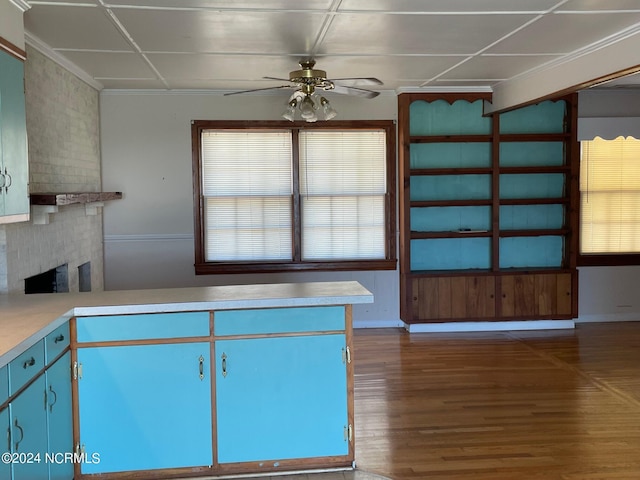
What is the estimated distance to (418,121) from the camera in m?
6.81

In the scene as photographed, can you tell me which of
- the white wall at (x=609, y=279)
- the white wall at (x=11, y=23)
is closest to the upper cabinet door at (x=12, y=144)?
the white wall at (x=11, y=23)

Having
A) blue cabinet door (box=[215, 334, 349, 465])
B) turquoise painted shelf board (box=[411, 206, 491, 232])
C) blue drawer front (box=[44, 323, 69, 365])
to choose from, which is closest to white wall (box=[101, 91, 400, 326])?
turquoise painted shelf board (box=[411, 206, 491, 232])

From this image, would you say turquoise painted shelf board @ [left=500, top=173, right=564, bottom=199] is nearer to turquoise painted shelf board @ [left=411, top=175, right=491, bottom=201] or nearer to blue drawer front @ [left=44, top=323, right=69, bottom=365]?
turquoise painted shelf board @ [left=411, top=175, right=491, bottom=201]

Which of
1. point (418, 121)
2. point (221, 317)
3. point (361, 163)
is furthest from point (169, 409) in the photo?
point (418, 121)

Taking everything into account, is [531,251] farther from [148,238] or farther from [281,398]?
[281,398]

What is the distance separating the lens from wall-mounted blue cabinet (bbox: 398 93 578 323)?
264 inches

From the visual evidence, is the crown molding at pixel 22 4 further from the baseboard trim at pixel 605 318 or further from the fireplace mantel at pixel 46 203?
the baseboard trim at pixel 605 318

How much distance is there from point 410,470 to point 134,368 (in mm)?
1601

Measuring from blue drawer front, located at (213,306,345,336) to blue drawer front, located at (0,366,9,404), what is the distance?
41.7 inches

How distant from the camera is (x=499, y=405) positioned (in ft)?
14.4

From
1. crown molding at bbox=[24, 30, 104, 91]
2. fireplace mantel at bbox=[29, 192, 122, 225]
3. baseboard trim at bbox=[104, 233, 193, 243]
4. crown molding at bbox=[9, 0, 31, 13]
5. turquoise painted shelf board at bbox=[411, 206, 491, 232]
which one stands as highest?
crown molding at bbox=[24, 30, 104, 91]

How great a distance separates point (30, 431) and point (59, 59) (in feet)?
10.5

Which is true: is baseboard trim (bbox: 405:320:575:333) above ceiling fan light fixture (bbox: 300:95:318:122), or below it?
below

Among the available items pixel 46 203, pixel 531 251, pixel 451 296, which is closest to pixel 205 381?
pixel 46 203
